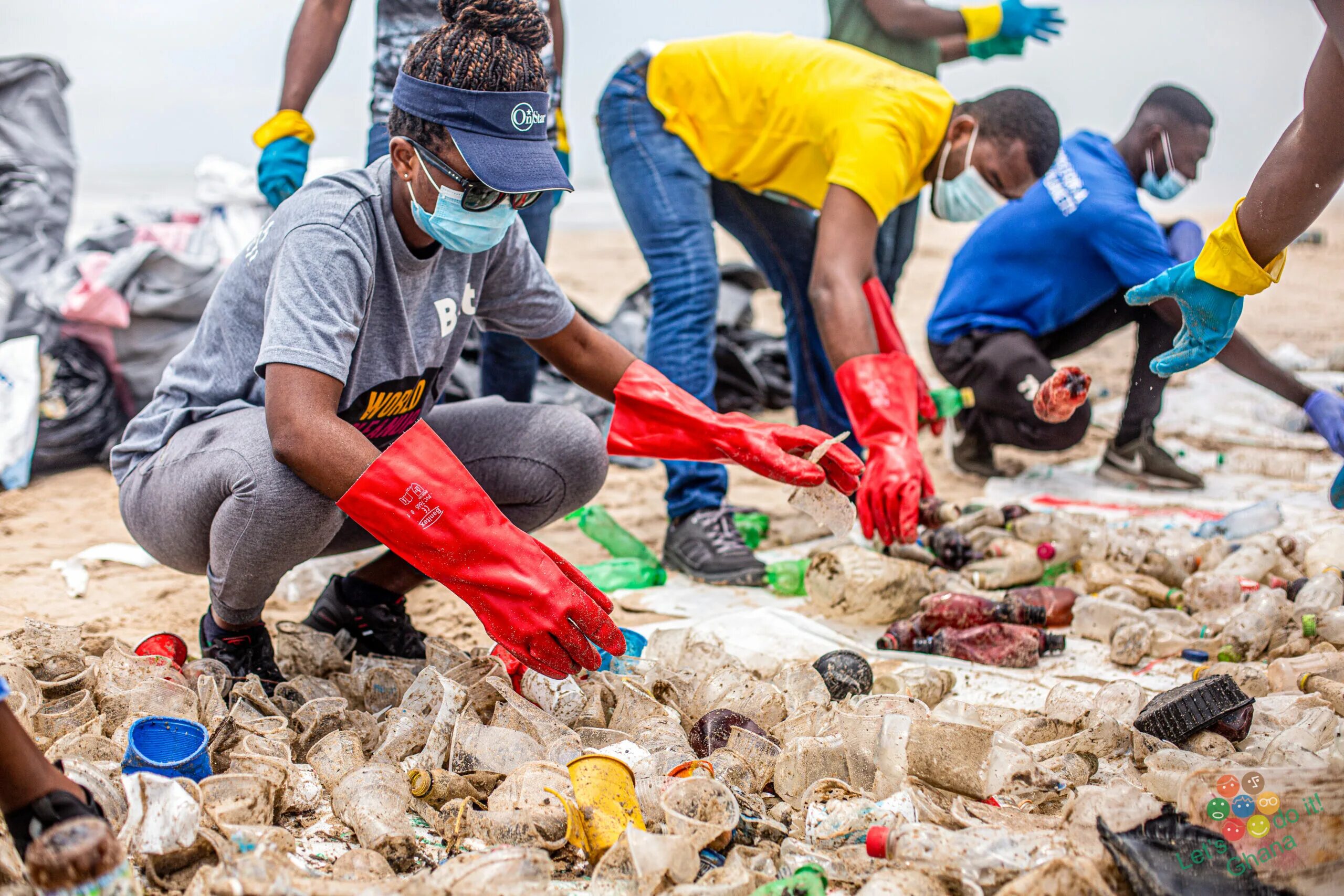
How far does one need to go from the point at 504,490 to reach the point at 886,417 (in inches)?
37.9

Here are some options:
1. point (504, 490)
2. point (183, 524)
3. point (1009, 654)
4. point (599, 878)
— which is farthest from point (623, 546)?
point (599, 878)

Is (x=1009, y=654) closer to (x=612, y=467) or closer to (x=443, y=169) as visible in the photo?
(x=443, y=169)

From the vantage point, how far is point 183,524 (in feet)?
6.17

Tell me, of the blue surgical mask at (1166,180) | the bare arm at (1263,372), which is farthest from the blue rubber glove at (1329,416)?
the blue surgical mask at (1166,180)

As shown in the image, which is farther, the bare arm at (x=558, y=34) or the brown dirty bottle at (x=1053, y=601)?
the bare arm at (x=558, y=34)

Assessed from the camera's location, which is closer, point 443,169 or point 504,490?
point 443,169

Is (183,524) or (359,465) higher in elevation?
(359,465)

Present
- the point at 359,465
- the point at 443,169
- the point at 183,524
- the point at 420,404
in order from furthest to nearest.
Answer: the point at 420,404
the point at 183,524
the point at 443,169
the point at 359,465

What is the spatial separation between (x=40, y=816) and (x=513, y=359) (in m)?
2.08

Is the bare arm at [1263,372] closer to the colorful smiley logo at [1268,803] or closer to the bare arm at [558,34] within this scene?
the bare arm at [558,34]

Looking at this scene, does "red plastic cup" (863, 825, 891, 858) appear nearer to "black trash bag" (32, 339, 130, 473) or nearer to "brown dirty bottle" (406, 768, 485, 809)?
"brown dirty bottle" (406, 768, 485, 809)

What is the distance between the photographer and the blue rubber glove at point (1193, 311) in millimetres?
2023

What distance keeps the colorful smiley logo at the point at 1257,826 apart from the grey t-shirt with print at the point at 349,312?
1.50m

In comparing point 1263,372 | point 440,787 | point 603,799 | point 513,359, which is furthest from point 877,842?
point 1263,372
